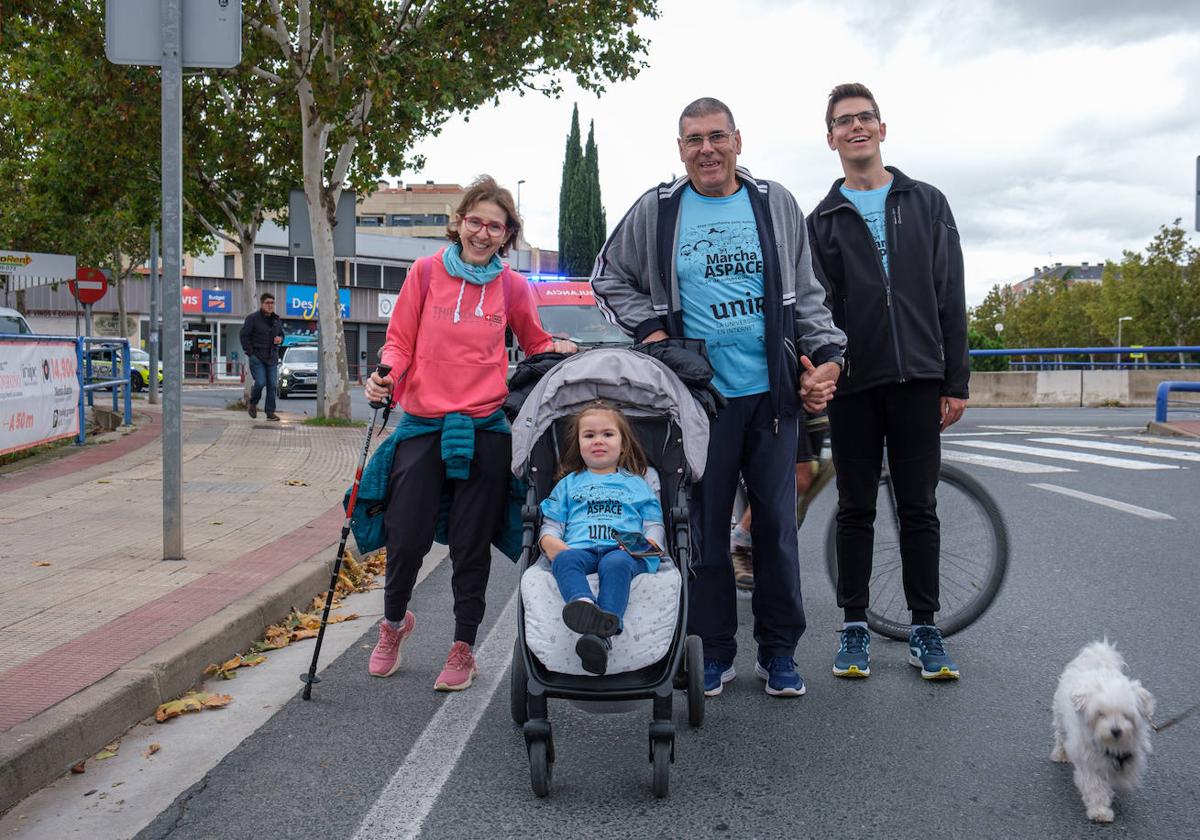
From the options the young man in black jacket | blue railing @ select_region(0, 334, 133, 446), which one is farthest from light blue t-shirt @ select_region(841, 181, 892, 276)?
blue railing @ select_region(0, 334, 133, 446)

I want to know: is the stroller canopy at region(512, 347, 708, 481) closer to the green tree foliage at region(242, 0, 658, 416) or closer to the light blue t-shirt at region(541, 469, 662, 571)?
the light blue t-shirt at region(541, 469, 662, 571)

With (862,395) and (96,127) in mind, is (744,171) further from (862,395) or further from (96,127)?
(96,127)

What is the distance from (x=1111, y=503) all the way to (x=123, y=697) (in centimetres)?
827

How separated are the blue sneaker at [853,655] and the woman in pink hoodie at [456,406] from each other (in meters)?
1.48

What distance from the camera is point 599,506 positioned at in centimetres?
389

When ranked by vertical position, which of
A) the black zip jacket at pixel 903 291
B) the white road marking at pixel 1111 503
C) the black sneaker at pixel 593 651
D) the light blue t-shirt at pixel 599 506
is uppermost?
the black zip jacket at pixel 903 291

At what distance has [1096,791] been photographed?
10.6ft

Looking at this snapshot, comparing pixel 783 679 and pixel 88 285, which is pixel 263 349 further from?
pixel 783 679

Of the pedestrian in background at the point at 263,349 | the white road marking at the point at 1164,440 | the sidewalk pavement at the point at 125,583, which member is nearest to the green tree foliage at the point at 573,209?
the pedestrian in background at the point at 263,349

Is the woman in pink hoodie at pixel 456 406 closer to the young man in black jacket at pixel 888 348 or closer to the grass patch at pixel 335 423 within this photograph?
the young man in black jacket at pixel 888 348

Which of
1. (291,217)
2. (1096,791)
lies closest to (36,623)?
(1096,791)

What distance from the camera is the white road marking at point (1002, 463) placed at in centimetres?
1233

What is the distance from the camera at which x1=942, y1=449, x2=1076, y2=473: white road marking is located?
1233 centimetres

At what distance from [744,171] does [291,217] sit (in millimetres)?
14009
